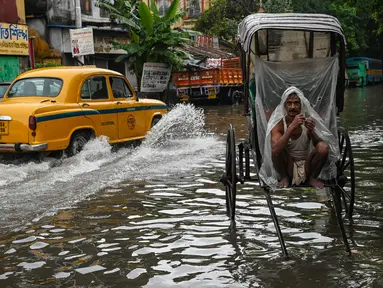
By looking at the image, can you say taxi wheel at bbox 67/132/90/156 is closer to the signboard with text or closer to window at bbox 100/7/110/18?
the signboard with text

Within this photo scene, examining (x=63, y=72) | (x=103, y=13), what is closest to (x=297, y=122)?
(x=63, y=72)

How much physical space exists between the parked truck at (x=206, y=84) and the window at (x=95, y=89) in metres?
18.1

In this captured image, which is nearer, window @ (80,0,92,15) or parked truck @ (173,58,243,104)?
window @ (80,0,92,15)

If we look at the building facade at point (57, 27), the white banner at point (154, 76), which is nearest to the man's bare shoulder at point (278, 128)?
the white banner at point (154, 76)

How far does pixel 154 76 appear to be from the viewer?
85.7 ft

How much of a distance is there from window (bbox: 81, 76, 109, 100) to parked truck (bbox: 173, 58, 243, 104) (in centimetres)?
1811

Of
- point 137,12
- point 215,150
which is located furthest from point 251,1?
Answer: point 215,150

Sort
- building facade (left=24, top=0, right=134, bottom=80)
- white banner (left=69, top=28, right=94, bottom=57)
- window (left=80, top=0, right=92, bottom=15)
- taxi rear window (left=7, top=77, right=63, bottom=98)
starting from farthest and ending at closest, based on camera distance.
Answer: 1. window (left=80, top=0, right=92, bottom=15)
2. building facade (left=24, top=0, right=134, bottom=80)
3. white banner (left=69, top=28, right=94, bottom=57)
4. taxi rear window (left=7, top=77, right=63, bottom=98)

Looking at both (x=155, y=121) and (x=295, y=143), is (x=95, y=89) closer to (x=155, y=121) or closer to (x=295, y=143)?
(x=155, y=121)

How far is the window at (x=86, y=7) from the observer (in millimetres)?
27692

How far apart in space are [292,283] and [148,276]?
3.93ft

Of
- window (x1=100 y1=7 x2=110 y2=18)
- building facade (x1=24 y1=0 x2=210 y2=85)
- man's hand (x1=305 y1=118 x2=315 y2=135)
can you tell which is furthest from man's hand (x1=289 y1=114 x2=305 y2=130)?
window (x1=100 y1=7 x2=110 y2=18)

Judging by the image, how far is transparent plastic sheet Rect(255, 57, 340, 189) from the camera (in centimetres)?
613

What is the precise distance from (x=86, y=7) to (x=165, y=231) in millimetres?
23510
